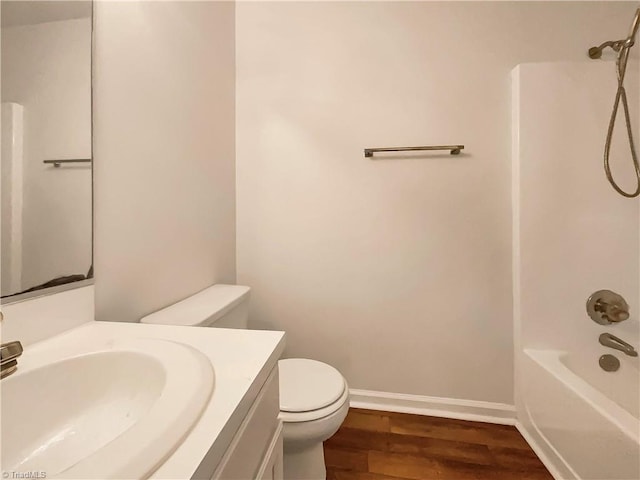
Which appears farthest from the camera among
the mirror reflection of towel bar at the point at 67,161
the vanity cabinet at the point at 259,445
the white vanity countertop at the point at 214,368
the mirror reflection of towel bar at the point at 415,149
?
the mirror reflection of towel bar at the point at 415,149

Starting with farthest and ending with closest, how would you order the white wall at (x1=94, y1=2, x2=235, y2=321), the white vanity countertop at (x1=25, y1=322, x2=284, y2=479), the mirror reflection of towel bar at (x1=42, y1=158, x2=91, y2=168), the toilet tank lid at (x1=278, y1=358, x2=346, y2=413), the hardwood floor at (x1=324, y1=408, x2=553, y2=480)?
1. the hardwood floor at (x1=324, y1=408, x2=553, y2=480)
2. the toilet tank lid at (x1=278, y1=358, x2=346, y2=413)
3. the white wall at (x1=94, y1=2, x2=235, y2=321)
4. the mirror reflection of towel bar at (x1=42, y1=158, x2=91, y2=168)
5. the white vanity countertop at (x1=25, y1=322, x2=284, y2=479)

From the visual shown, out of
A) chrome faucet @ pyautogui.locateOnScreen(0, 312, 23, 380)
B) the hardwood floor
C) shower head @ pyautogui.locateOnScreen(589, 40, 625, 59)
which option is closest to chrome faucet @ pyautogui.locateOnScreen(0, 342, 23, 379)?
chrome faucet @ pyautogui.locateOnScreen(0, 312, 23, 380)

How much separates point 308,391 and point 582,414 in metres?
1.01

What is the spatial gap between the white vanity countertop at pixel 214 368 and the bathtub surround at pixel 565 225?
1.37 metres

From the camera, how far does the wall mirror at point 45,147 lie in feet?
2.16

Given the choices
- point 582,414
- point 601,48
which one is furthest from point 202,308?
point 601,48

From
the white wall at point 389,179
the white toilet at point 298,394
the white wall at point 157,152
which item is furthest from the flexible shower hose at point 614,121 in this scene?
the white wall at point 157,152

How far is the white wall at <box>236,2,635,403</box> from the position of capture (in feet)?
5.05

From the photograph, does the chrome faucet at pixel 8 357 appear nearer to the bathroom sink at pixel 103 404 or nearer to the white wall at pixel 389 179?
the bathroom sink at pixel 103 404

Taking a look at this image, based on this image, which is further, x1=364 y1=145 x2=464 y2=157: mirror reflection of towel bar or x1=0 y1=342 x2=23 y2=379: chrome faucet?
x1=364 y1=145 x2=464 y2=157: mirror reflection of towel bar

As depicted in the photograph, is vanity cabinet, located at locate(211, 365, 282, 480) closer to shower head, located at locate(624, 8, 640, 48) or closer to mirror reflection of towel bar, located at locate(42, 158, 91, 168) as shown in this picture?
mirror reflection of towel bar, located at locate(42, 158, 91, 168)

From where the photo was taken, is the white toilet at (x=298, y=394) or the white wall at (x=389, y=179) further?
the white wall at (x=389, y=179)

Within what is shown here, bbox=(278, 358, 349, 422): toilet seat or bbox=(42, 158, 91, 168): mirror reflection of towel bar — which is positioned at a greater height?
bbox=(42, 158, 91, 168): mirror reflection of towel bar

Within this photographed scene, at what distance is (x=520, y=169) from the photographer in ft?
4.84
